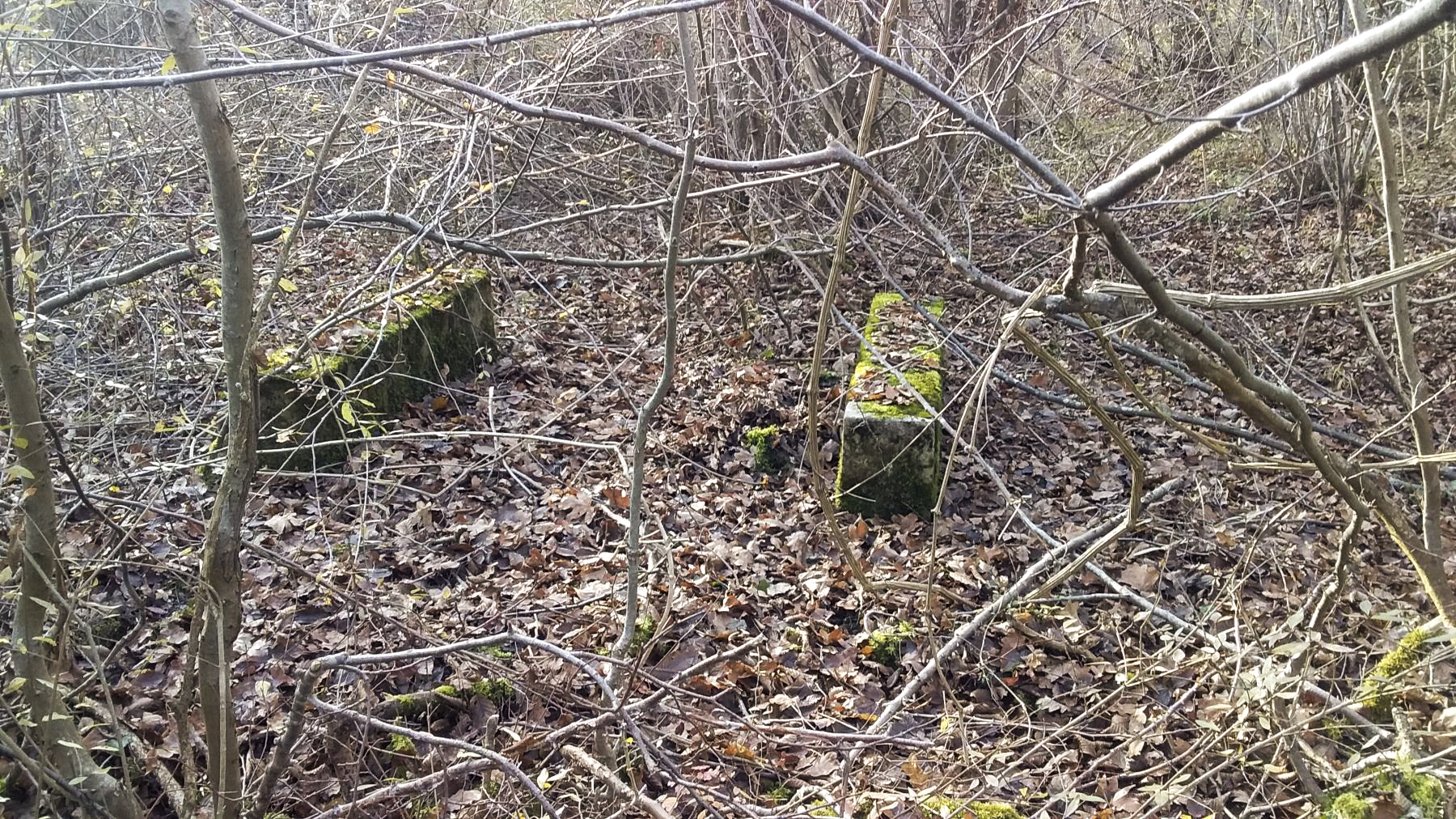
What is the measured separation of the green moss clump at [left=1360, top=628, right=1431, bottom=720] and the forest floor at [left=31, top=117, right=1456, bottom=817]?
0.33ft

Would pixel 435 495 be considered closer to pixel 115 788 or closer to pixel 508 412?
pixel 508 412

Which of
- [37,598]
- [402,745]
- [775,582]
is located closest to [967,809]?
[775,582]

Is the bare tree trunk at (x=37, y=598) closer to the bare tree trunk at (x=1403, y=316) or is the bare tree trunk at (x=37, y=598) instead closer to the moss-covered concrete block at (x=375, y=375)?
the moss-covered concrete block at (x=375, y=375)

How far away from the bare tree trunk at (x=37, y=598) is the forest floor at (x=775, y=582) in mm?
319

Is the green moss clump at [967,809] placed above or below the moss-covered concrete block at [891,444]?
below

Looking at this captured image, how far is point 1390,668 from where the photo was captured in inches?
101

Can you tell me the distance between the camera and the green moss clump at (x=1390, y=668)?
2.43 meters

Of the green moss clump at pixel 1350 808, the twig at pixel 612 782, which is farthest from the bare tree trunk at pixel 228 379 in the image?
the green moss clump at pixel 1350 808

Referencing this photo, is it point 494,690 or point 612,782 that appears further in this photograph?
point 494,690

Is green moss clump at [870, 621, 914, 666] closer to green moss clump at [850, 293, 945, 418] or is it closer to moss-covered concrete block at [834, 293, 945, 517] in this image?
moss-covered concrete block at [834, 293, 945, 517]

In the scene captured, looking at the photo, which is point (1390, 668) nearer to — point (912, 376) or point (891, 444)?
point (891, 444)

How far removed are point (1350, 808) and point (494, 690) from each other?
2.51m

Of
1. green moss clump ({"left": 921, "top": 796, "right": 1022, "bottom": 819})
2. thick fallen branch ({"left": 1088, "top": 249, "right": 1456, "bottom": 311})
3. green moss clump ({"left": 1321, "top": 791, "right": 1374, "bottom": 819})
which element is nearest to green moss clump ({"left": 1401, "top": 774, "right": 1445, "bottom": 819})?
green moss clump ({"left": 1321, "top": 791, "right": 1374, "bottom": 819})

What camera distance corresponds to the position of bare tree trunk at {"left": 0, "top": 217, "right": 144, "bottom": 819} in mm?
1706
